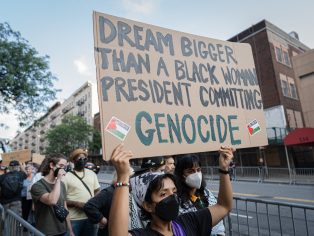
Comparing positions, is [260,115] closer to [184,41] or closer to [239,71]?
[239,71]

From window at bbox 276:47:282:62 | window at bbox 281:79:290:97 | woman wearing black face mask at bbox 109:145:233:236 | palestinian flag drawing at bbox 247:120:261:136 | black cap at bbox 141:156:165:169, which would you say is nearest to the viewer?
woman wearing black face mask at bbox 109:145:233:236

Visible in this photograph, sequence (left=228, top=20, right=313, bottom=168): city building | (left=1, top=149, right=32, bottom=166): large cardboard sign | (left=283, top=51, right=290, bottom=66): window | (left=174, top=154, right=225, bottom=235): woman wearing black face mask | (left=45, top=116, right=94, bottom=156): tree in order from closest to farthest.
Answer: (left=174, top=154, right=225, bottom=235): woman wearing black face mask, (left=1, top=149, right=32, bottom=166): large cardboard sign, (left=228, top=20, right=313, bottom=168): city building, (left=283, top=51, right=290, bottom=66): window, (left=45, top=116, right=94, bottom=156): tree

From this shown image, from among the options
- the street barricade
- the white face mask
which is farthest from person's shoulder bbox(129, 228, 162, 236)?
the street barricade

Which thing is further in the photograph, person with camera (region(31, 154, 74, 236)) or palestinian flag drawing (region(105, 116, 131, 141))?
person with camera (region(31, 154, 74, 236))

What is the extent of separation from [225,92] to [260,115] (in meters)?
0.48

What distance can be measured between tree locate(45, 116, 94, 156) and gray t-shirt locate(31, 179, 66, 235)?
4484cm

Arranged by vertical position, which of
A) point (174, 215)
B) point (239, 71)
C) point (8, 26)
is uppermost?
point (8, 26)

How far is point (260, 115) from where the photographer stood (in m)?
3.01

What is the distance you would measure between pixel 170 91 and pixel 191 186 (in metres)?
0.98

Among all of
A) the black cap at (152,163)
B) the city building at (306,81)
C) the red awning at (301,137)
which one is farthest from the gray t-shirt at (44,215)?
the city building at (306,81)

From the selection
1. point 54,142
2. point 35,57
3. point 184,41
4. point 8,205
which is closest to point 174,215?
point 184,41

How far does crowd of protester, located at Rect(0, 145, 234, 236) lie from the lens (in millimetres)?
1775

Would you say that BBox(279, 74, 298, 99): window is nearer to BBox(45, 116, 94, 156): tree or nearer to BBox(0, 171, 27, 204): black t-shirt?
BBox(0, 171, 27, 204): black t-shirt

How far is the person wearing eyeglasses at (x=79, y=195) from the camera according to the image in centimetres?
405
